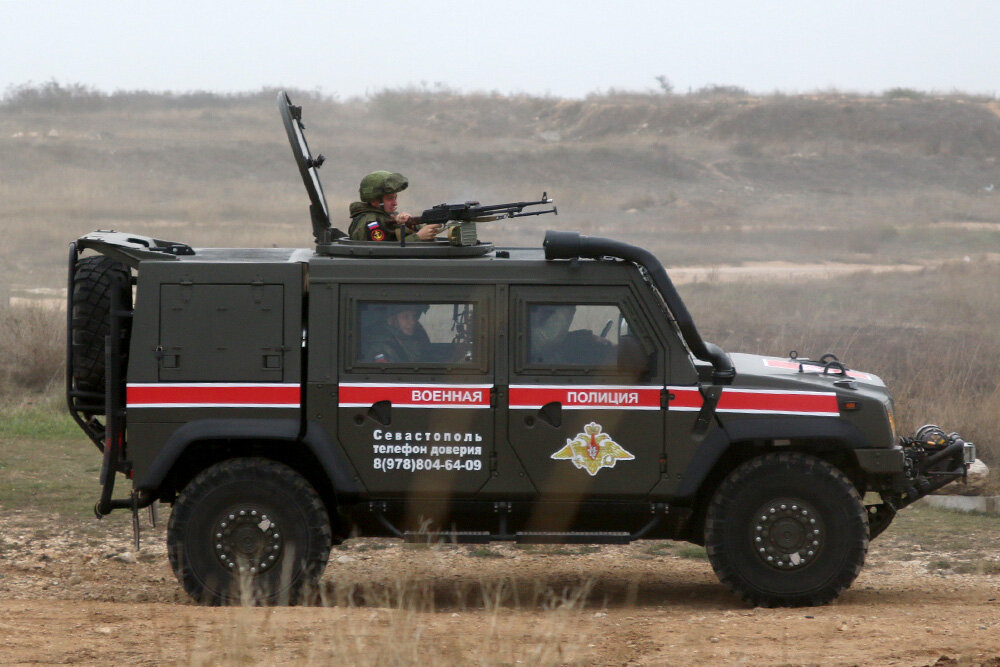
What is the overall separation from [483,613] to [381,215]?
105 inches

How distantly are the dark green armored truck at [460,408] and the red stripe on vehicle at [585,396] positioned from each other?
Result: 0.5 inches

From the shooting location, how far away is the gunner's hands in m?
7.54

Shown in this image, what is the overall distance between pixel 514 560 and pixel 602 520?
2.09 meters

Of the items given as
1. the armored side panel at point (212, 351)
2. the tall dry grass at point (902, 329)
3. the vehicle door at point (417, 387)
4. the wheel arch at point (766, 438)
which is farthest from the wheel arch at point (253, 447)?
the tall dry grass at point (902, 329)

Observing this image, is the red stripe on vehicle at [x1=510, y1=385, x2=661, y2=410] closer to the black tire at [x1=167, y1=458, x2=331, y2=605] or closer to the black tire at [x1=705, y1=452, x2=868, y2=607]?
the black tire at [x1=705, y1=452, x2=868, y2=607]

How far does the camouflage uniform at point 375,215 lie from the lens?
7.77 metres

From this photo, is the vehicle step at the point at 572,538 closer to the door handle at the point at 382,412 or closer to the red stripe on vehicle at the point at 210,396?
the door handle at the point at 382,412

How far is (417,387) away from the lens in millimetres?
6902

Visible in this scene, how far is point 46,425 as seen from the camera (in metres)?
13.5

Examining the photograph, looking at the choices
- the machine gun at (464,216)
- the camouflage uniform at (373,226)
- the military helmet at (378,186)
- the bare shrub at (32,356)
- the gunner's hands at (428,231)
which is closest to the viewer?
the machine gun at (464,216)

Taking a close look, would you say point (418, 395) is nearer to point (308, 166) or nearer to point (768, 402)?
point (308, 166)

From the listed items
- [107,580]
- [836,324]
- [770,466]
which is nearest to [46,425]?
[107,580]

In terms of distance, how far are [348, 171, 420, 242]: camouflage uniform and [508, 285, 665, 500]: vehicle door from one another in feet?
3.98

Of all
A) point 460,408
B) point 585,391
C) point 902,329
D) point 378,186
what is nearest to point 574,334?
point 585,391
